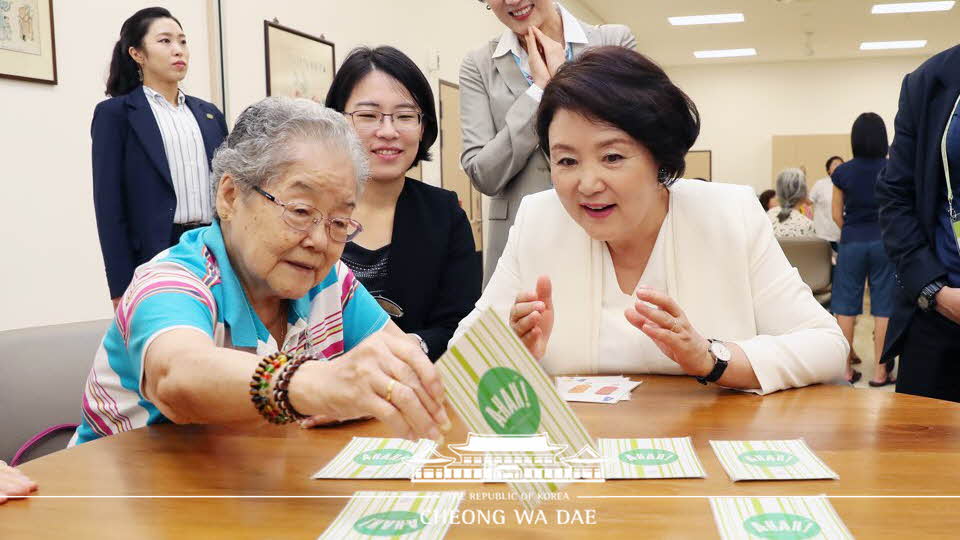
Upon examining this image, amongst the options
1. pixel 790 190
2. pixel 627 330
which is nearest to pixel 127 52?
pixel 627 330

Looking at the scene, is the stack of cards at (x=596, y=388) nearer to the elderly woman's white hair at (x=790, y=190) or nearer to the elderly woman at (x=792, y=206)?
the elderly woman at (x=792, y=206)

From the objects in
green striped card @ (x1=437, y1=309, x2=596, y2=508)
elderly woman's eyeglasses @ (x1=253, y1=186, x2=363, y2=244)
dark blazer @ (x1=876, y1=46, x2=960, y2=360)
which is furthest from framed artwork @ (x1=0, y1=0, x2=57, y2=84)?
dark blazer @ (x1=876, y1=46, x2=960, y2=360)

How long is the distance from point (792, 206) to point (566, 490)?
606 cm

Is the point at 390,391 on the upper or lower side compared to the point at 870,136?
lower

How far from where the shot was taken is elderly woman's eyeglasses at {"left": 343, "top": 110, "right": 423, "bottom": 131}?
214cm

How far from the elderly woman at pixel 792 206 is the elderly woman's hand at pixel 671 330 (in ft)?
16.6

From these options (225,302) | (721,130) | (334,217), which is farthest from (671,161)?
(721,130)

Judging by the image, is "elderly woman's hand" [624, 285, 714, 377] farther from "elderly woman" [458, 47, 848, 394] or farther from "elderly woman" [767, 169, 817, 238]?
"elderly woman" [767, 169, 817, 238]

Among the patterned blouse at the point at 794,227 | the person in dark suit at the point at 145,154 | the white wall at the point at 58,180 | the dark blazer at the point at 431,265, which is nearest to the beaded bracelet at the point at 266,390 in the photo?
the dark blazer at the point at 431,265

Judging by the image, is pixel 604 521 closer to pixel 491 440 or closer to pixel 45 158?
pixel 491 440

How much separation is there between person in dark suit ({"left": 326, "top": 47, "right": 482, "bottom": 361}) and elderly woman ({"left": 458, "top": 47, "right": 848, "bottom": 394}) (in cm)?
39

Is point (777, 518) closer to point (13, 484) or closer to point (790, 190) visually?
Result: point (13, 484)

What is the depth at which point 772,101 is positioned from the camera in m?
14.3

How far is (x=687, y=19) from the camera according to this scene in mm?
10820
